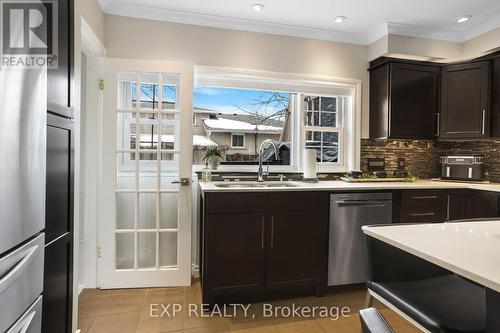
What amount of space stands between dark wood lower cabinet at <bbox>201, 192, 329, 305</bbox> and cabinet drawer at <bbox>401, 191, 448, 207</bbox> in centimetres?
82

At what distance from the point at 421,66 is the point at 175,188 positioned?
9.58 ft

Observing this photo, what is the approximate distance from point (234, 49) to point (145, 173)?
152 cm

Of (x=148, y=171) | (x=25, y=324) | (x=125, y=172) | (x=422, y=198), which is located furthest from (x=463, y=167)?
(x=25, y=324)

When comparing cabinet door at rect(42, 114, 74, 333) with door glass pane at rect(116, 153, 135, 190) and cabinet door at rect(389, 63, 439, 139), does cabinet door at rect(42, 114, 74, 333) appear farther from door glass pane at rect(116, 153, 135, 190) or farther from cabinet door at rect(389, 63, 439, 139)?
cabinet door at rect(389, 63, 439, 139)

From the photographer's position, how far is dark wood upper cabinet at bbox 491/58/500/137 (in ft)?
9.05

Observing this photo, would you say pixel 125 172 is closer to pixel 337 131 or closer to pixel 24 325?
pixel 24 325

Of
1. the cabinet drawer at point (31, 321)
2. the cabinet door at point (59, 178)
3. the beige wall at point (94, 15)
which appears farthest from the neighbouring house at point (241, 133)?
the cabinet drawer at point (31, 321)

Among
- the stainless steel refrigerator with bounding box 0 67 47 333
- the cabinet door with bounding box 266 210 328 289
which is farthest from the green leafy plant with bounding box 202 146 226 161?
the stainless steel refrigerator with bounding box 0 67 47 333

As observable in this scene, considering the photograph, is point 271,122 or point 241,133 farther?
point 271,122

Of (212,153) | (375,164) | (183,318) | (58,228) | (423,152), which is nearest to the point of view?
(58,228)

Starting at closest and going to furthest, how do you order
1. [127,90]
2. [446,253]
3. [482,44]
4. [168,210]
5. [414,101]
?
[446,253] → [127,90] → [168,210] → [482,44] → [414,101]

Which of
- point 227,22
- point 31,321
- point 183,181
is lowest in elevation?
point 31,321

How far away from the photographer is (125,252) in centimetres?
258

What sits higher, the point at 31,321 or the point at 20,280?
the point at 20,280
